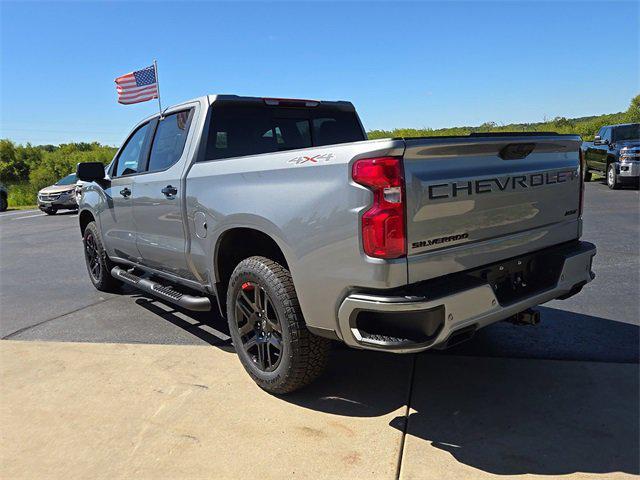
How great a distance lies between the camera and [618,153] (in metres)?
14.4

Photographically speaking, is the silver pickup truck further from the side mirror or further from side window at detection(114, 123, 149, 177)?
the side mirror

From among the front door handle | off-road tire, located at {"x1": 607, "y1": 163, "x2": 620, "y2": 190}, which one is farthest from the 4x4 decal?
off-road tire, located at {"x1": 607, "y1": 163, "x2": 620, "y2": 190}

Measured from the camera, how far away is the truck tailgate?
2539 mm

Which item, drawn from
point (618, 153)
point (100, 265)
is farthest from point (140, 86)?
point (618, 153)

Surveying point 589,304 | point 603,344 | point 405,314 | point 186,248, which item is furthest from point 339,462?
point 589,304

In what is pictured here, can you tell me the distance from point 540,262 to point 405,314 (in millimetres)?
1240

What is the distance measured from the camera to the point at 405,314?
98.8 inches

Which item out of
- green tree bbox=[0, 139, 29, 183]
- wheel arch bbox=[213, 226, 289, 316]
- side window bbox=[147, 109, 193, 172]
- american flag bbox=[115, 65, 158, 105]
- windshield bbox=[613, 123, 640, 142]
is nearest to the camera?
wheel arch bbox=[213, 226, 289, 316]

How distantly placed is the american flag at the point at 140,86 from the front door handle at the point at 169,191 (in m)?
9.96

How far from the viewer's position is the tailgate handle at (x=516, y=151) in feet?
9.50

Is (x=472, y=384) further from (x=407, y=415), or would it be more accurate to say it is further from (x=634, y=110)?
(x=634, y=110)

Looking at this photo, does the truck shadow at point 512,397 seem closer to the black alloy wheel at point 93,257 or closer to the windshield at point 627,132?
the black alloy wheel at point 93,257

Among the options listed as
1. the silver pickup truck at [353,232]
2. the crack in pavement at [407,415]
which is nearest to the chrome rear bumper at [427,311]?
the silver pickup truck at [353,232]

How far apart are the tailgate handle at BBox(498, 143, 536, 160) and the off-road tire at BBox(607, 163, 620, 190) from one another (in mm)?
13465
